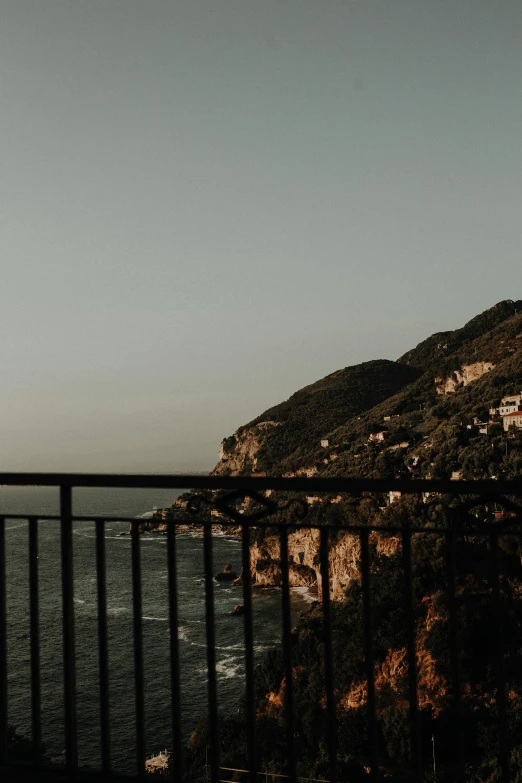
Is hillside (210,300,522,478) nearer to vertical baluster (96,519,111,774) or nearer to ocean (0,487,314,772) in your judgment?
ocean (0,487,314,772)

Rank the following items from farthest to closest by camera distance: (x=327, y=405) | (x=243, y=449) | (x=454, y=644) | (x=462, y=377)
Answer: (x=243, y=449) < (x=327, y=405) < (x=462, y=377) < (x=454, y=644)

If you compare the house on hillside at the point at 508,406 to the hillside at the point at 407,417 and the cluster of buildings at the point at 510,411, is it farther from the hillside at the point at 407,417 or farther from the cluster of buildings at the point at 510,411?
the hillside at the point at 407,417

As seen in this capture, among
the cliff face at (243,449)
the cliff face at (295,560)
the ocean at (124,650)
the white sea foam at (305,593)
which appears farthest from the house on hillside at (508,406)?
the cliff face at (243,449)

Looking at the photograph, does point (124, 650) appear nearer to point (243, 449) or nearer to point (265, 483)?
point (243, 449)

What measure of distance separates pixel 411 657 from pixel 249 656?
1.57 feet

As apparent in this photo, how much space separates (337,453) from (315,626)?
2993 centimetres

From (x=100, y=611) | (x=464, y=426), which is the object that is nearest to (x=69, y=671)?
(x=100, y=611)

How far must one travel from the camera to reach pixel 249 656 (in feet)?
6.78

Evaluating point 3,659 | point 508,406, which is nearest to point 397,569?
point 3,659

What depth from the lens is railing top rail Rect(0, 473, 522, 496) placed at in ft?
5.79

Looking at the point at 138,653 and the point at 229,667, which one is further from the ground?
the point at 138,653

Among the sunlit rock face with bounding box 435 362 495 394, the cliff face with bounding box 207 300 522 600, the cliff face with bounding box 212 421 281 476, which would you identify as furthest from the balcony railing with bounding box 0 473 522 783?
the cliff face with bounding box 212 421 281 476

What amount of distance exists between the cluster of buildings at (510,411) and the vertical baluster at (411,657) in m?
38.1

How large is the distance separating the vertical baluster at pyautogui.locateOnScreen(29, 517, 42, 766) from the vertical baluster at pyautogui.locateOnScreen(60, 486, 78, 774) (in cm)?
9
